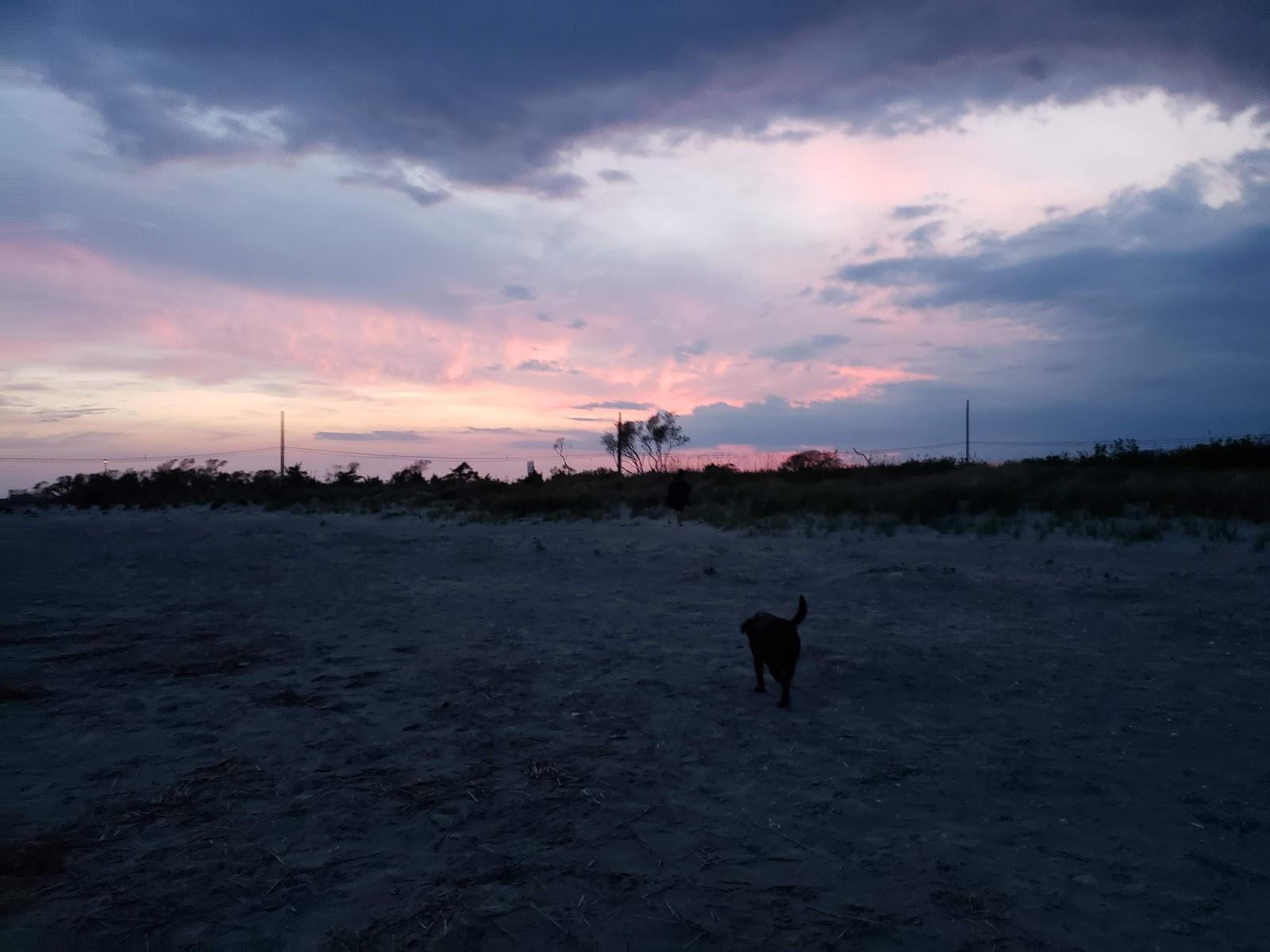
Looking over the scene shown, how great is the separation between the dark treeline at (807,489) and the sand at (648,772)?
25.5 ft

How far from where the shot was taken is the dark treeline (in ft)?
58.0

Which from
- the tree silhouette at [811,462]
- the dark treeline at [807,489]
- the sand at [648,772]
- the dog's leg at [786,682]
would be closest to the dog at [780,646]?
the dog's leg at [786,682]

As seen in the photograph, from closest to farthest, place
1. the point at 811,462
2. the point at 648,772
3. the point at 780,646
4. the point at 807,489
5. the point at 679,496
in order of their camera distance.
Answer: the point at 648,772 < the point at 780,646 < the point at 679,496 < the point at 807,489 < the point at 811,462

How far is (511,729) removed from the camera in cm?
559

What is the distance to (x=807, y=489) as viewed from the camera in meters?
26.7

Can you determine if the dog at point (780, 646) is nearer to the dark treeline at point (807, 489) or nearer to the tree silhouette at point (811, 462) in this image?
the dark treeline at point (807, 489)

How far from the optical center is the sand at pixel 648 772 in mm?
3314

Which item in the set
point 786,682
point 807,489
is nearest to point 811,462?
point 807,489

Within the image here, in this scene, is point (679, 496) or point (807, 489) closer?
point (679, 496)

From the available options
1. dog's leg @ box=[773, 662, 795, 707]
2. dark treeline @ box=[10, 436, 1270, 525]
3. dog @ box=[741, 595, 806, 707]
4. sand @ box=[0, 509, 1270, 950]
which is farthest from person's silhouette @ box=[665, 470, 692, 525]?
dog's leg @ box=[773, 662, 795, 707]

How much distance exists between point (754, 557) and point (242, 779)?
31.6 ft

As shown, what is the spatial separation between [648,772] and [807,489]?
74.0 ft

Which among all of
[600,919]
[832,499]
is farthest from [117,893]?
[832,499]

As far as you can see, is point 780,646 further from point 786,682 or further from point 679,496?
point 679,496
